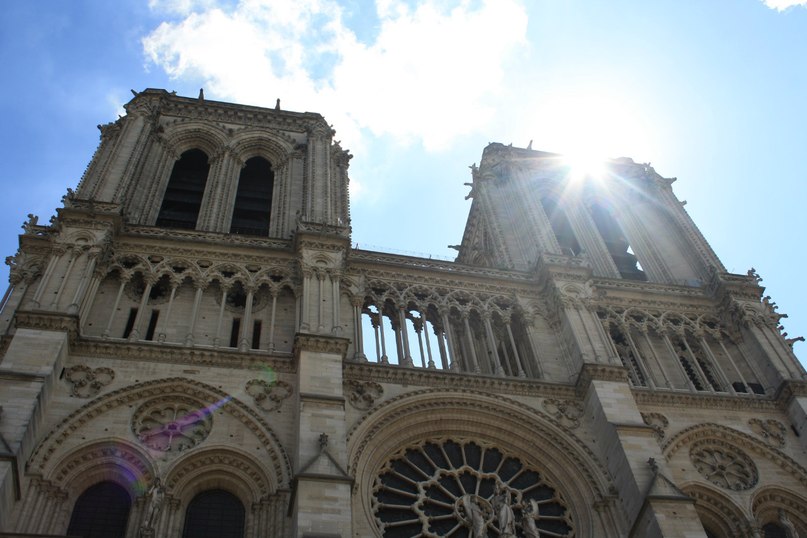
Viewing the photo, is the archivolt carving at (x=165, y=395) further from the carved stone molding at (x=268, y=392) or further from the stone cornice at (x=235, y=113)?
the stone cornice at (x=235, y=113)

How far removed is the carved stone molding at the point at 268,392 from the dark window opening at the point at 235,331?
86.5 inches

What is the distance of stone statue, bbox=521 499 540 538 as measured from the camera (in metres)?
16.3

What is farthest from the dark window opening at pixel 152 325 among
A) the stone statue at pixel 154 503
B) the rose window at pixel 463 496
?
the rose window at pixel 463 496

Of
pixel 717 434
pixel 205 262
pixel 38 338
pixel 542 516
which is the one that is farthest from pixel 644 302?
pixel 38 338

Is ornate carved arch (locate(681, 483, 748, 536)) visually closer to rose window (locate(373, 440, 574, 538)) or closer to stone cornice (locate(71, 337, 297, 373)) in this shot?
rose window (locate(373, 440, 574, 538))

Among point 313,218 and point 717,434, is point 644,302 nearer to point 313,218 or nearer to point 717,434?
point 717,434

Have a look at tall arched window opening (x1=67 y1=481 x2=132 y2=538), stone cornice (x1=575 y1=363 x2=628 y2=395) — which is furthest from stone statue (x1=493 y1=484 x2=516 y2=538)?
tall arched window opening (x1=67 y1=481 x2=132 y2=538)

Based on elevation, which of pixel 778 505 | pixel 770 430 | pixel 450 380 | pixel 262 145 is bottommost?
pixel 778 505

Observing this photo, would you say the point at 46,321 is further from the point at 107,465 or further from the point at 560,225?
the point at 560,225

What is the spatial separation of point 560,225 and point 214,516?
18274 mm

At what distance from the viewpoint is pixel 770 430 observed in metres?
20.4

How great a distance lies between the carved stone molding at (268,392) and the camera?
1772 cm

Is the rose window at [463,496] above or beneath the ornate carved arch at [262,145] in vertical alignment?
beneath

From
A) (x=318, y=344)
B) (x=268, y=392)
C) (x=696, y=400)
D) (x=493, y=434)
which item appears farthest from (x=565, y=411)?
(x=268, y=392)
